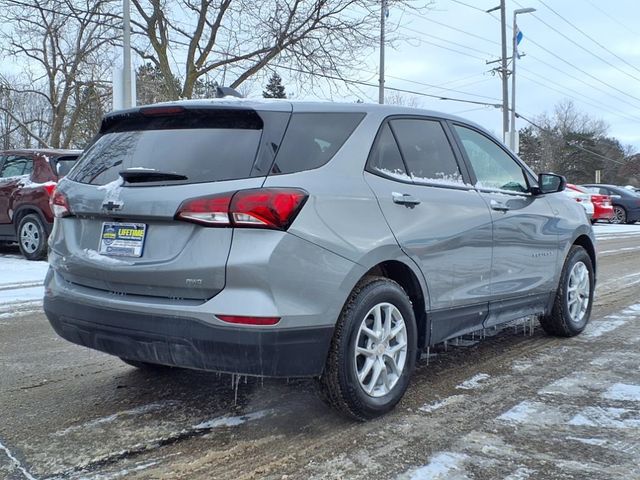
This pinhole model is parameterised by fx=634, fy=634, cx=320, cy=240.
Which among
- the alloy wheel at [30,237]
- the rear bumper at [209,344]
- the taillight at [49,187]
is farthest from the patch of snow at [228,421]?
the alloy wheel at [30,237]

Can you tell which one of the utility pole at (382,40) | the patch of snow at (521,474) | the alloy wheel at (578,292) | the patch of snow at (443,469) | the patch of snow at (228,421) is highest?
the utility pole at (382,40)

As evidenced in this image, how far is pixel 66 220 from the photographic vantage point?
3.46 m

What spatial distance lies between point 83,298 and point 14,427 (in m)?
0.76

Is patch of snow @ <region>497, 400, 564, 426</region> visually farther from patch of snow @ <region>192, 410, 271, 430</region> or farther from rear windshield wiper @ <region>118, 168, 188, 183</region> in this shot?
rear windshield wiper @ <region>118, 168, 188, 183</region>

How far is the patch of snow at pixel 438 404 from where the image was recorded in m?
3.52

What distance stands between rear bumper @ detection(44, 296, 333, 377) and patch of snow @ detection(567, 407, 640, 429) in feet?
4.84

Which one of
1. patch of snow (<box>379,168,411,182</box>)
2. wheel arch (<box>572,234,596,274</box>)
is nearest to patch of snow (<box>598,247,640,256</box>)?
wheel arch (<box>572,234,596,274</box>)

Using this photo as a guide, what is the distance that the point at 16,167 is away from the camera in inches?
401

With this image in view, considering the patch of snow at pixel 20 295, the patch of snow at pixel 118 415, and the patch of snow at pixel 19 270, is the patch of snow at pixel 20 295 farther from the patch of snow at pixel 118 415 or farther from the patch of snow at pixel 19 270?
the patch of snow at pixel 118 415

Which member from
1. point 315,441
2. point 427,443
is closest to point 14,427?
point 315,441

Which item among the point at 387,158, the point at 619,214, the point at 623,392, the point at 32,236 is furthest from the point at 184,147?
the point at 619,214

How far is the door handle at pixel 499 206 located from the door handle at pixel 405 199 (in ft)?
2.90

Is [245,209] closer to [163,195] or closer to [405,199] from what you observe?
[163,195]

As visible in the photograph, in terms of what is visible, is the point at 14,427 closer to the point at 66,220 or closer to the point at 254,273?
the point at 66,220
